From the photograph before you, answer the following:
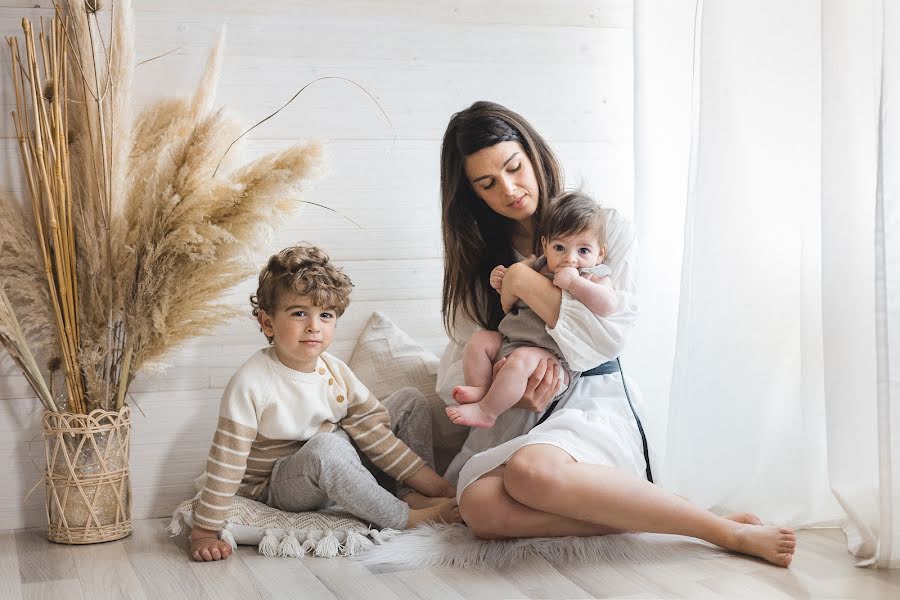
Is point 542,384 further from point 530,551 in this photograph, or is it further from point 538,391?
point 530,551

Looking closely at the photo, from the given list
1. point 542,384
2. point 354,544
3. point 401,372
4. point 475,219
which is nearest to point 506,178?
point 475,219

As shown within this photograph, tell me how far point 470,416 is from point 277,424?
42 centimetres

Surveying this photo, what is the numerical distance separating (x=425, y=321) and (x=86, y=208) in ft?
2.76

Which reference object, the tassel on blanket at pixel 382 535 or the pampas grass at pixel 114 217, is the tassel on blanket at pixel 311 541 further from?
the pampas grass at pixel 114 217

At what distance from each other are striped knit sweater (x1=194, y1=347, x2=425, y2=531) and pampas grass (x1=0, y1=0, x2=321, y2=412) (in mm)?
180

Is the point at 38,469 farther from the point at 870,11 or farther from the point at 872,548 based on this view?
the point at 870,11

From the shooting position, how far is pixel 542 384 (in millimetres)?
2010

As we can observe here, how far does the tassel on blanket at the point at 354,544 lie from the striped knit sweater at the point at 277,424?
23cm

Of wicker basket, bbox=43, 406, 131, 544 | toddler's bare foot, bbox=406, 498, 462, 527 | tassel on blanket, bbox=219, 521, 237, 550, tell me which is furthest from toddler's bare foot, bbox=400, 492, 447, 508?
wicker basket, bbox=43, 406, 131, 544

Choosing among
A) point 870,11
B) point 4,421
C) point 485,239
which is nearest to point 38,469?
point 4,421

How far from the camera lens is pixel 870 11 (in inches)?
67.6

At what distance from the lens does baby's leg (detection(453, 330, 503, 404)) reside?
2.04 meters

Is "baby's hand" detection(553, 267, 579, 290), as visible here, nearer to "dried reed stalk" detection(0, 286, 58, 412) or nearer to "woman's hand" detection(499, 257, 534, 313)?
"woman's hand" detection(499, 257, 534, 313)

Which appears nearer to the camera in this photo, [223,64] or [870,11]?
[870,11]
